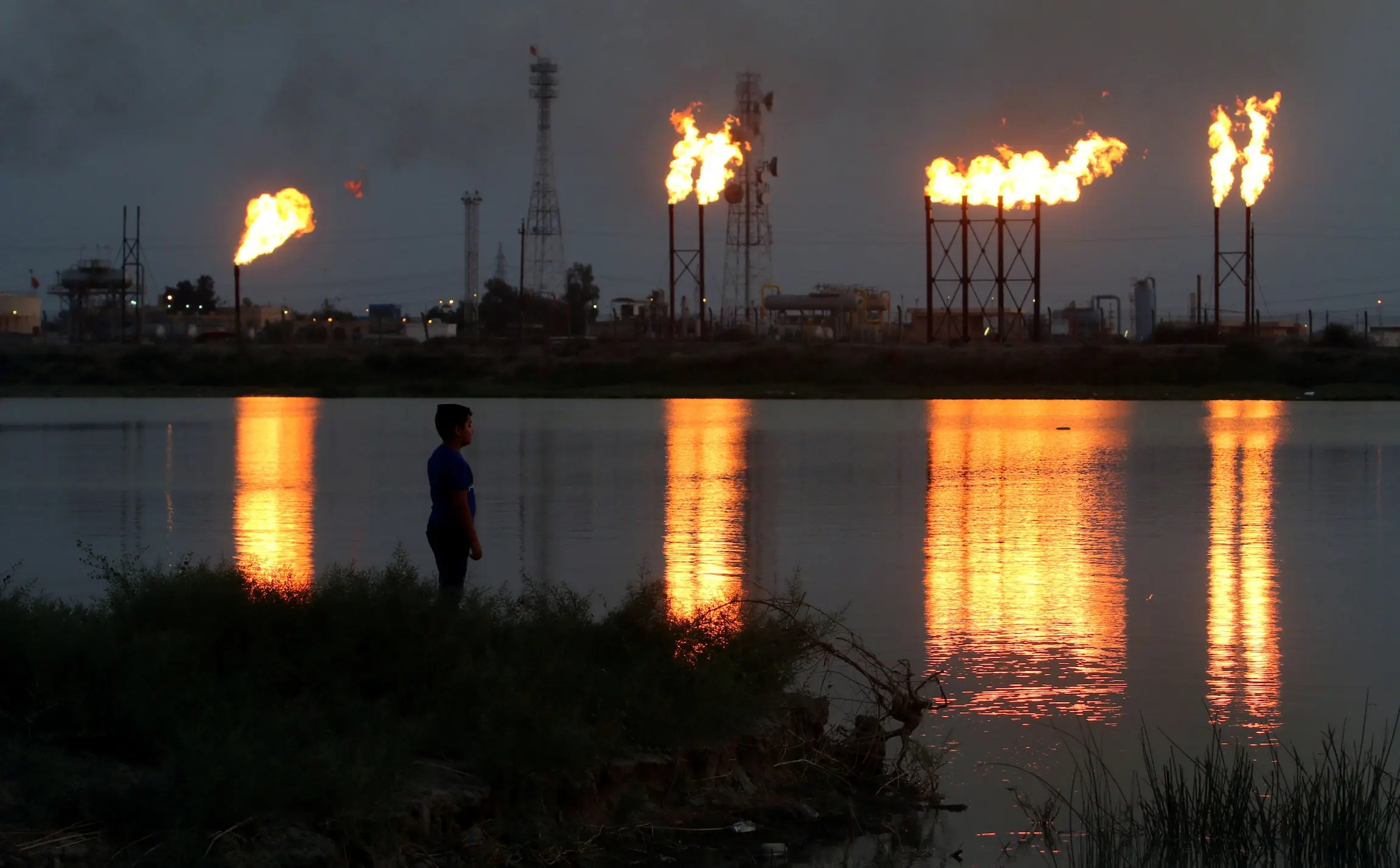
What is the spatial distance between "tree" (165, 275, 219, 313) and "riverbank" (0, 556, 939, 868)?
16250 cm

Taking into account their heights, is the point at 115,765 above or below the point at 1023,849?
above

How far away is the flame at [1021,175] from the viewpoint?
237 ft

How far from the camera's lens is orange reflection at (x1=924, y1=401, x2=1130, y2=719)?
9797 mm

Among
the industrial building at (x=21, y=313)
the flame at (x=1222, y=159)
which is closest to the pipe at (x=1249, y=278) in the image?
the flame at (x=1222, y=159)

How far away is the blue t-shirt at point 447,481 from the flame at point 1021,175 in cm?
6685

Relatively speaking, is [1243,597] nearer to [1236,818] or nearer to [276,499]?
[1236,818]

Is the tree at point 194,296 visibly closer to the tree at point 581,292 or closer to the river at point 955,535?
the tree at point 581,292

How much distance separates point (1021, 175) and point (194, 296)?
12706 cm

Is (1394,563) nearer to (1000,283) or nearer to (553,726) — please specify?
(553,726)

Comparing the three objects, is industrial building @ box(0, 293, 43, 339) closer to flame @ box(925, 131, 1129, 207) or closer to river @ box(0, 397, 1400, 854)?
flame @ box(925, 131, 1129, 207)

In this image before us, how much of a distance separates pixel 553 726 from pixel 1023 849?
2.18 meters

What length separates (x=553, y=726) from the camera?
696cm

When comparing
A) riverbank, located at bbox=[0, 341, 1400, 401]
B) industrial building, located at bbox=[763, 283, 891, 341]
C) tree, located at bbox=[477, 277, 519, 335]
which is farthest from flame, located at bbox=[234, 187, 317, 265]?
tree, located at bbox=[477, 277, 519, 335]

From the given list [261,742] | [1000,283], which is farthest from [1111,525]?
[1000,283]
